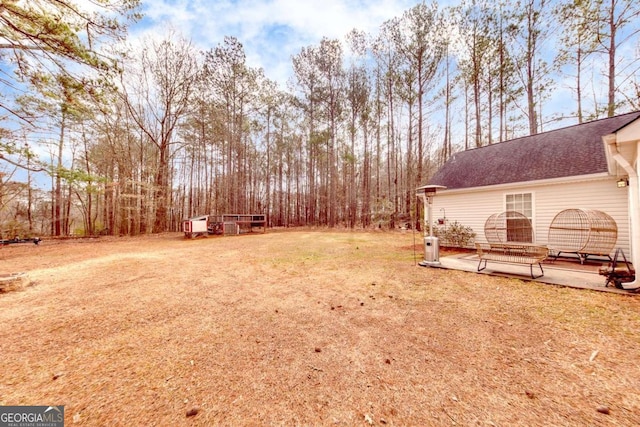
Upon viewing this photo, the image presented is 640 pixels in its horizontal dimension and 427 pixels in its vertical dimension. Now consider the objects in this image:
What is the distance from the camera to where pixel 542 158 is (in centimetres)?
755

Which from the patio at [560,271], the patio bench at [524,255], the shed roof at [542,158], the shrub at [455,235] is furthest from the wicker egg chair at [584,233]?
the shrub at [455,235]

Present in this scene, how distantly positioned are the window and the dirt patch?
4.12 m

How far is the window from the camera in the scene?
7156 millimetres

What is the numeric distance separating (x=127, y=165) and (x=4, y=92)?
12.1 metres

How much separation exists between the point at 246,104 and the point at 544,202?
64.3 feet

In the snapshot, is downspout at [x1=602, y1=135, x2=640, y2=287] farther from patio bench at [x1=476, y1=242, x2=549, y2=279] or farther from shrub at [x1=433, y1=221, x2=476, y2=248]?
shrub at [x1=433, y1=221, x2=476, y2=248]

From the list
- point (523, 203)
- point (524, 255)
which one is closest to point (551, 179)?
point (523, 203)

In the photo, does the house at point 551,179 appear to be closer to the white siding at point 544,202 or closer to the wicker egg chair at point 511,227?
the white siding at point 544,202

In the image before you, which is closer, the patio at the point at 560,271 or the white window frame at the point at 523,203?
the patio at the point at 560,271

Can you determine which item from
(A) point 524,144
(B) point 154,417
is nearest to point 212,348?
(B) point 154,417

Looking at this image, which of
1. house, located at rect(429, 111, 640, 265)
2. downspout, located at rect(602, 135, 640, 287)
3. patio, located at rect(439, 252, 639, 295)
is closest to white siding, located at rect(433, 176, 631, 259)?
house, located at rect(429, 111, 640, 265)

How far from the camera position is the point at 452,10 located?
13.5 meters

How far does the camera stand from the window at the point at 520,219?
7156 mm

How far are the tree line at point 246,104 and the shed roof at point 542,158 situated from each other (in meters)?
4.20
